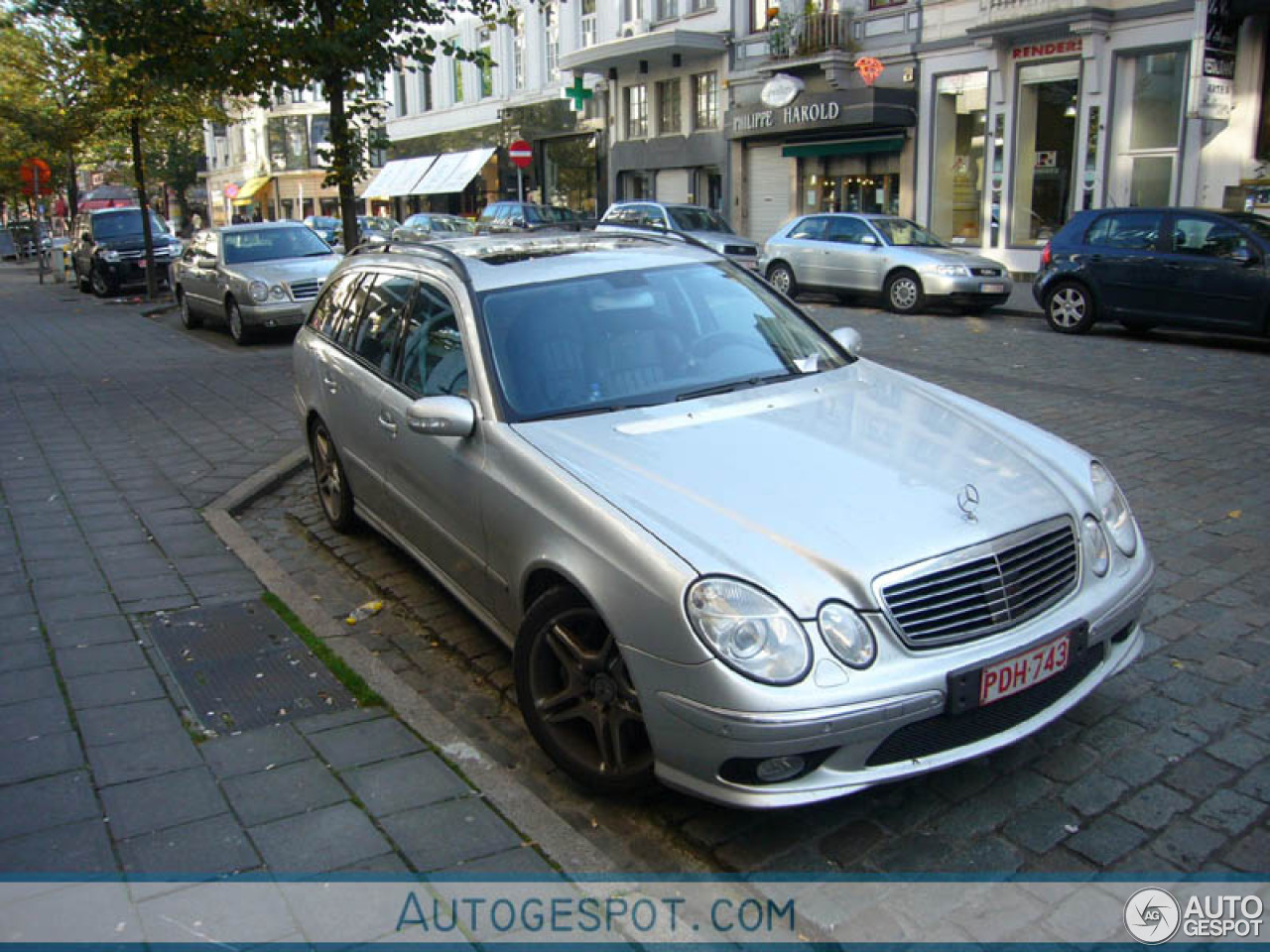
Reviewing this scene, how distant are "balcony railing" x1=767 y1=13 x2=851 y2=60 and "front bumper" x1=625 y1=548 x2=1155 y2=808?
24.8 meters

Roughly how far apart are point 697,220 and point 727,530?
20.4 m

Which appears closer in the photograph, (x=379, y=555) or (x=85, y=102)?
(x=379, y=555)

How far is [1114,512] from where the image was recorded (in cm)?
380

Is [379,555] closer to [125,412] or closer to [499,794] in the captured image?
[499,794]

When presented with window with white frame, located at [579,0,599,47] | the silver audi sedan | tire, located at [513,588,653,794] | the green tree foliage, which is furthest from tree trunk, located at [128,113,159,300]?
tire, located at [513,588,653,794]

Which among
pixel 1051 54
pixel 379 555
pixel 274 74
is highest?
pixel 1051 54

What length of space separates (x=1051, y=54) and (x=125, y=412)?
1867cm

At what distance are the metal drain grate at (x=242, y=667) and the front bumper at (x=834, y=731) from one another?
1598 millimetres

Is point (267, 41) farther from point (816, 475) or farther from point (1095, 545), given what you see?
point (1095, 545)

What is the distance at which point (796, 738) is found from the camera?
286 cm

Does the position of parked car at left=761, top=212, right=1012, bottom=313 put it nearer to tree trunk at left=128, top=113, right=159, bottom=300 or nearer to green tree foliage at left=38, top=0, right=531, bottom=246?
green tree foliage at left=38, top=0, right=531, bottom=246

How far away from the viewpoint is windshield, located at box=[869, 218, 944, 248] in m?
17.6

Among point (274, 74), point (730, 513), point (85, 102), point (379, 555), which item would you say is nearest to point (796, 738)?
point (730, 513)

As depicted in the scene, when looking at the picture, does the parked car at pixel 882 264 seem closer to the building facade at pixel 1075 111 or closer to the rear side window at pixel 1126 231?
the rear side window at pixel 1126 231
